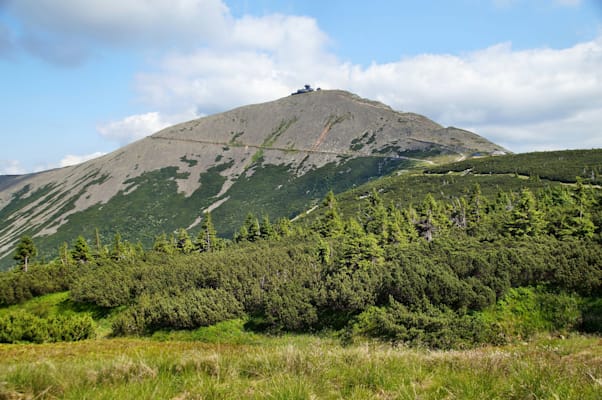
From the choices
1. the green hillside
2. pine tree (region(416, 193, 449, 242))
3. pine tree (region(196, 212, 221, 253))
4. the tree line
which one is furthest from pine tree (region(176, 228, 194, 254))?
the green hillside

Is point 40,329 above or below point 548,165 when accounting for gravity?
below

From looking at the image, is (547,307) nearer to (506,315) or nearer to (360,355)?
(506,315)

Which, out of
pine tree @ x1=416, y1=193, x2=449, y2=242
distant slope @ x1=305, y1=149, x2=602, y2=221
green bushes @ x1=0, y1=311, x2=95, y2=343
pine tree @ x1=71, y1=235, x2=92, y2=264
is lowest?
green bushes @ x1=0, y1=311, x2=95, y2=343

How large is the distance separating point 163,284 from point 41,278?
21044mm

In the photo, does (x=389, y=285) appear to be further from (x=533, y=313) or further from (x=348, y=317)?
(x=533, y=313)

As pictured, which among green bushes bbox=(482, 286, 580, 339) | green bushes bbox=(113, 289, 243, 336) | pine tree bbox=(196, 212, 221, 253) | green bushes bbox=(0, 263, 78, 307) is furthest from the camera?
pine tree bbox=(196, 212, 221, 253)

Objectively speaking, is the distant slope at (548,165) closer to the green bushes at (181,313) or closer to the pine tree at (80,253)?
the green bushes at (181,313)

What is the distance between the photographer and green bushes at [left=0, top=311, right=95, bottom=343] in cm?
2514

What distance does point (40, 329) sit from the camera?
2552 cm

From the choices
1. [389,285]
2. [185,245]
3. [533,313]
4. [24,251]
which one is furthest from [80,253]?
[533,313]

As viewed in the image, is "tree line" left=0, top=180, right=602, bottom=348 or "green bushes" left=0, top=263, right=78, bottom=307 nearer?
"tree line" left=0, top=180, right=602, bottom=348

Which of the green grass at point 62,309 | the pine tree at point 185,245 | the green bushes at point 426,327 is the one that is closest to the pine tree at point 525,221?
the green bushes at point 426,327

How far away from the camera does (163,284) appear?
39938 millimetres

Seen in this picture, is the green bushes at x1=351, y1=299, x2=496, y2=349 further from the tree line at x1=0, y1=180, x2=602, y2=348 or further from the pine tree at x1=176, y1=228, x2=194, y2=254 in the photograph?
the pine tree at x1=176, y1=228, x2=194, y2=254
